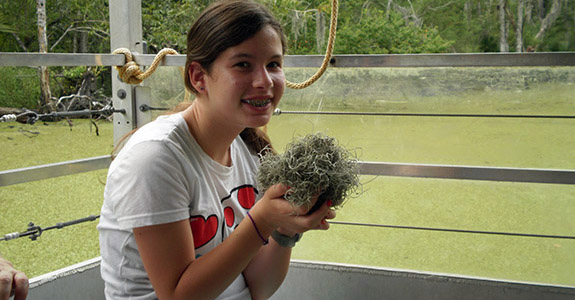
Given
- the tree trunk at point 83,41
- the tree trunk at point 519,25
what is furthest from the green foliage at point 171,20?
the tree trunk at point 519,25

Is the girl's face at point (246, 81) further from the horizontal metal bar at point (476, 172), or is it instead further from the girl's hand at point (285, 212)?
the horizontal metal bar at point (476, 172)

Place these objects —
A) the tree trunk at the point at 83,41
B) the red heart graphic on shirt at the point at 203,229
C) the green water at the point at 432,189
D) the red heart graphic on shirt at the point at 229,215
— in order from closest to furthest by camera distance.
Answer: the red heart graphic on shirt at the point at 203,229, the red heart graphic on shirt at the point at 229,215, the green water at the point at 432,189, the tree trunk at the point at 83,41

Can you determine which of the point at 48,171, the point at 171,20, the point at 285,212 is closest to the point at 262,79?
the point at 285,212

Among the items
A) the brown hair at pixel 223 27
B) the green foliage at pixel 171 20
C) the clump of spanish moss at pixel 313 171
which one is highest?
the green foliage at pixel 171 20

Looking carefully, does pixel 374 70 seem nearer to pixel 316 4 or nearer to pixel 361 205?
pixel 361 205

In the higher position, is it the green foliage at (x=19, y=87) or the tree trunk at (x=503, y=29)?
the tree trunk at (x=503, y=29)

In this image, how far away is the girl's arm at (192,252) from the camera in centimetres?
81

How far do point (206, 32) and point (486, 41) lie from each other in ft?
40.8

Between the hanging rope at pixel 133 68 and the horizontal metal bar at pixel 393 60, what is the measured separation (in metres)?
0.07

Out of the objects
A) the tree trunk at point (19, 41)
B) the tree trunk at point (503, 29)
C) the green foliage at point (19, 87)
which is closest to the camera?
the green foliage at point (19, 87)

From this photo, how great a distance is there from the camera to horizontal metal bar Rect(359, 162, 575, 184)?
1436 mm

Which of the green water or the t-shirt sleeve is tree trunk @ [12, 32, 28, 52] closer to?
the green water

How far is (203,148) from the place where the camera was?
983 millimetres

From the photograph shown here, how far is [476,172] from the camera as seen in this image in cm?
150
